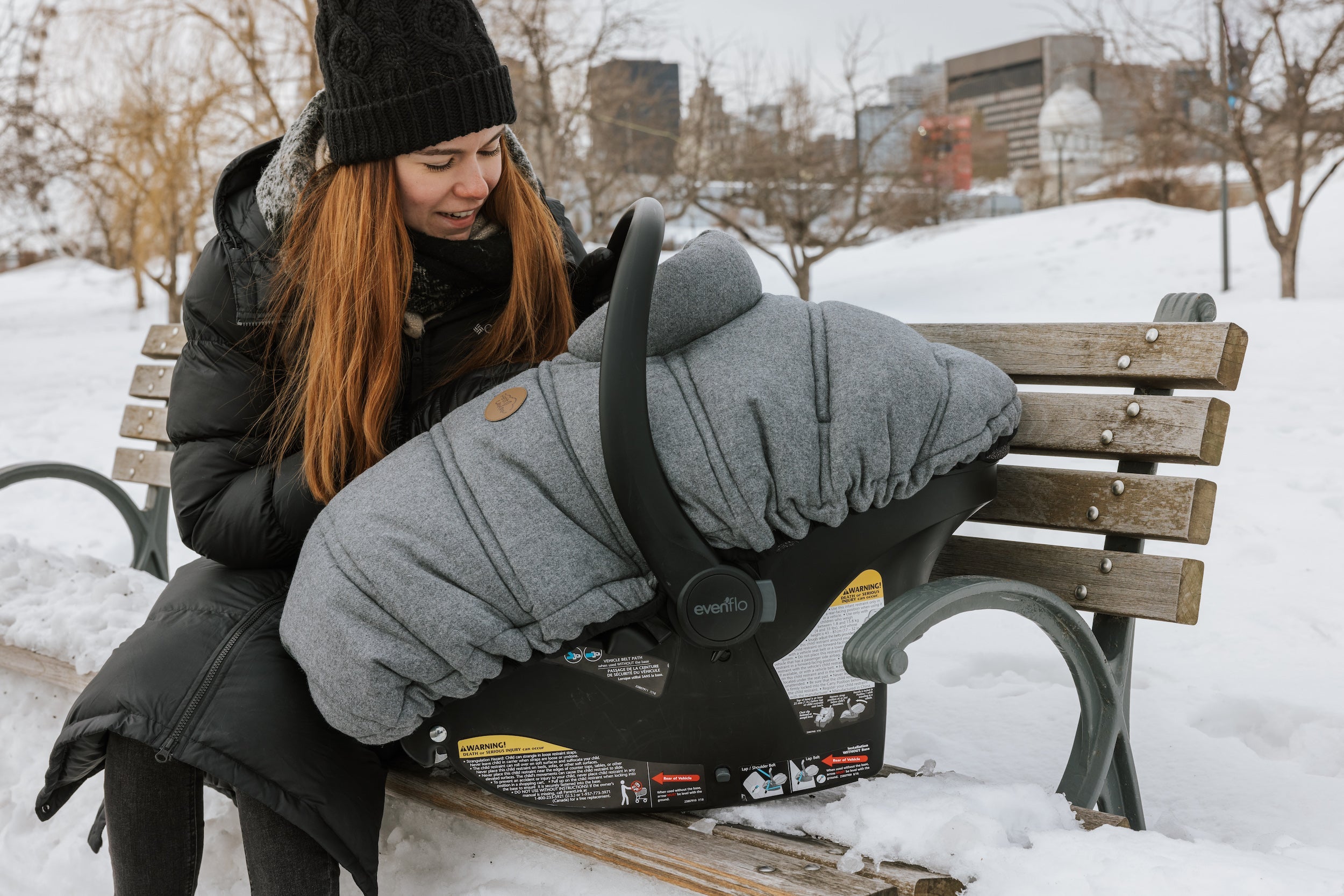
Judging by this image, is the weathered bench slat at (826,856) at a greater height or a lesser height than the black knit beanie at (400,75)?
lesser

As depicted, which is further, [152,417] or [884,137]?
[884,137]

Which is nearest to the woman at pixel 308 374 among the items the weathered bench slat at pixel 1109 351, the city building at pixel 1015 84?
the weathered bench slat at pixel 1109 351

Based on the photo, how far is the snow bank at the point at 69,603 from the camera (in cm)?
209

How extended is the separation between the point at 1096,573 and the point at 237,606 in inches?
50.9

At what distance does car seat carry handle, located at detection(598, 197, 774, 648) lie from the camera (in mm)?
1223

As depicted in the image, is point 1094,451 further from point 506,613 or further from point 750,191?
point 750,191

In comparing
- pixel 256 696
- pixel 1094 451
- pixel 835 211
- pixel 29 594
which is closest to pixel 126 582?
pixel 29 594

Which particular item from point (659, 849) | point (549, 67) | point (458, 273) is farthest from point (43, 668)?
point (549, 67)

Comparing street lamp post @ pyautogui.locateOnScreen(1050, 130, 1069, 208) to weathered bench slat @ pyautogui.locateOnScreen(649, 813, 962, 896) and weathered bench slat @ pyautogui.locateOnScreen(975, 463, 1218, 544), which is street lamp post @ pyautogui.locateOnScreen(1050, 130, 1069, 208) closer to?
weathered bench slat @ pyautogui.locateOnScreen(975, 463, 1218, 544)

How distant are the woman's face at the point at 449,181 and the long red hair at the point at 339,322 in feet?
0.11

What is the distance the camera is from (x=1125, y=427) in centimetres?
166

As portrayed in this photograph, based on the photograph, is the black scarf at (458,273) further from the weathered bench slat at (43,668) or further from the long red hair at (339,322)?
the weathered bench slat at (43,668)

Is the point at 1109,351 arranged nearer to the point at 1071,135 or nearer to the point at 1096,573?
the point at 1096,573

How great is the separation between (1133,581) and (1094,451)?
0.67 ft
